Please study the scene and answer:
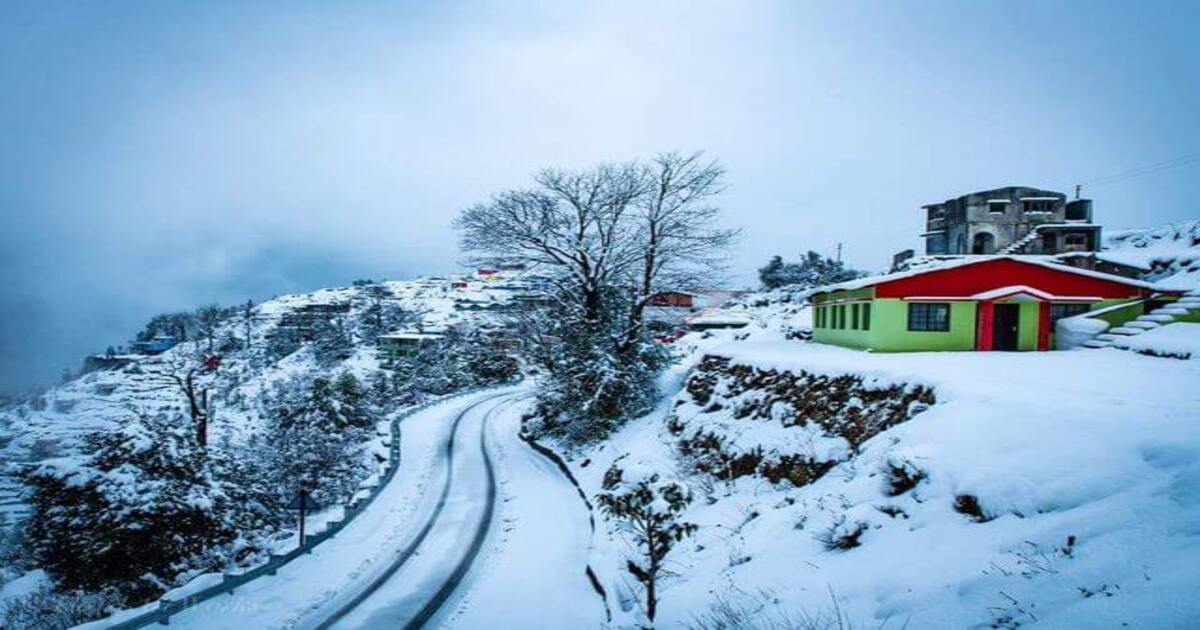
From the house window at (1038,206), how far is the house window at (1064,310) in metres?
22.1

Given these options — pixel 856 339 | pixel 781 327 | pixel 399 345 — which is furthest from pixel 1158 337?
pixel 399 345

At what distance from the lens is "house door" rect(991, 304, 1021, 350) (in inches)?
752

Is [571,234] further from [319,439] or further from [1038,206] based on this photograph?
[1038,206]

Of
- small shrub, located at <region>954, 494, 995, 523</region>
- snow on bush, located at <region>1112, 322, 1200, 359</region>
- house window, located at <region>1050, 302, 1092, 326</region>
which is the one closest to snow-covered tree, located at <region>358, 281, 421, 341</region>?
house window, located at <region>1050, 302, 1092, 326</region>

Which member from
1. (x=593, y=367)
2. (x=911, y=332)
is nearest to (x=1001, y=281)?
(x=911, y=332)

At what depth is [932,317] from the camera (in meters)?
19.3

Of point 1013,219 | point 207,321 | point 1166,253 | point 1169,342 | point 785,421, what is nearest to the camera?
point 785,421

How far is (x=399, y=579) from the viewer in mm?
11906

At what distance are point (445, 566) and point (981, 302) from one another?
780 inches

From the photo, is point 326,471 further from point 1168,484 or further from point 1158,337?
point 1158,337

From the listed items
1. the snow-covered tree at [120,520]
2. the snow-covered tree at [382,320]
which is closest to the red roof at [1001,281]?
the snow-covered tree at [120,520]

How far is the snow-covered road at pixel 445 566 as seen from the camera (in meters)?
10.0

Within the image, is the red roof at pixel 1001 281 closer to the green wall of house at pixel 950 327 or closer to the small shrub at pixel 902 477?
the green wall of house at pixel 950 327

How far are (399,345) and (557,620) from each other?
5839cm
